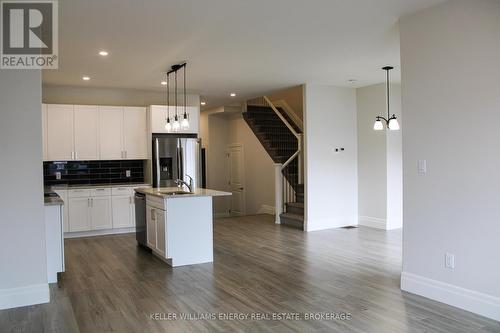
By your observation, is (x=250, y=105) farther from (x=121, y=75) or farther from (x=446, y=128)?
(x=446, y=128)

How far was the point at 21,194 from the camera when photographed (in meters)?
3.94

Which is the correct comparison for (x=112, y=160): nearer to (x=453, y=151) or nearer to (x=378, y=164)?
(x=378, y=164)

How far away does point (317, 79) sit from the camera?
7324mm

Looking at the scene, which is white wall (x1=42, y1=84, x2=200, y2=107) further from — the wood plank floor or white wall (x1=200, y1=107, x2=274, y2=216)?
the wood plank floor

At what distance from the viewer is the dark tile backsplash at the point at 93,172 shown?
769 centimetres

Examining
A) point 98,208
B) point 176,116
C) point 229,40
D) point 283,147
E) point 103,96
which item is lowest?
point 98,208

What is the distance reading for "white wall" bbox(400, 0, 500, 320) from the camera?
3449mm

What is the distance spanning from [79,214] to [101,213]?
371 millimetres

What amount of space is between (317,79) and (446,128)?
3786mm

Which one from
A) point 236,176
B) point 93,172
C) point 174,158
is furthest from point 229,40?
point 236,176

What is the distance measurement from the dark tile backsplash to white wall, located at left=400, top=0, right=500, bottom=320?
5708 mm

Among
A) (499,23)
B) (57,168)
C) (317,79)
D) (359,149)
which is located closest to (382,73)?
(317,79)

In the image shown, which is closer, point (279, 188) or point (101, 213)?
point (101, 213)

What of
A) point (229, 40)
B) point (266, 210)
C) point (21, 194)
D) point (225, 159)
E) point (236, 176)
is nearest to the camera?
point (21, 194)
